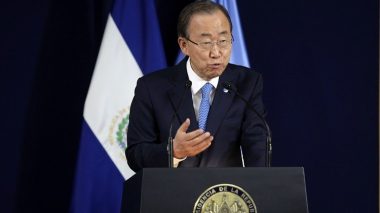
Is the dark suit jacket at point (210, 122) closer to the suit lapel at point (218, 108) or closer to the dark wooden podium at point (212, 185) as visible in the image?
the suit lapel at point (218, 108)

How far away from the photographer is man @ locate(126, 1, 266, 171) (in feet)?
9.39

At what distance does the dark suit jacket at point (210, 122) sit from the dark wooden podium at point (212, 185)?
52cm

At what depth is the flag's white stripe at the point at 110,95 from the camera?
13.5ft

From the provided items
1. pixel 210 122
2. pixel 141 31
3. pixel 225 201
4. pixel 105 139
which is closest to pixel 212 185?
pixel 225 201

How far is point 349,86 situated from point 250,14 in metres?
0.87

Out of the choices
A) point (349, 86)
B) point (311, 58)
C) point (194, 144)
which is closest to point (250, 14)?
point (311, 58)

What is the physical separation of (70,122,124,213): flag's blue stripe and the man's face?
137 centimetres

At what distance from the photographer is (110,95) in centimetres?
411

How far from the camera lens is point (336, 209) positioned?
4.89 meters

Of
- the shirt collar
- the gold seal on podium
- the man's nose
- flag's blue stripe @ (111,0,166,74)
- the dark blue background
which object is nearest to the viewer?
the gold seal on podium

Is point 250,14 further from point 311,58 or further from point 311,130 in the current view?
point 311,130

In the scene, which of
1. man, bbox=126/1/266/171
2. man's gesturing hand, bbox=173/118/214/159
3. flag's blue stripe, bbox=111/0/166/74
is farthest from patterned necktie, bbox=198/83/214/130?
flag's blue stripe, bbox=111/0/166/74

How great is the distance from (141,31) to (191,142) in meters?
2.14

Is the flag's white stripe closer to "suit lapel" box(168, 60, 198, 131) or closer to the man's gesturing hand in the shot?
"suit lapel" box(168, 60, 198, 131)
